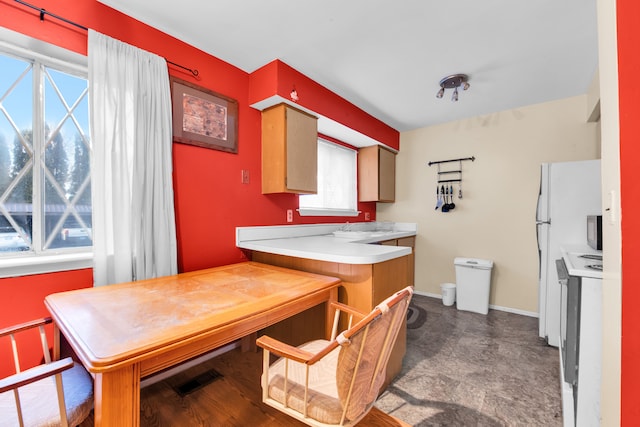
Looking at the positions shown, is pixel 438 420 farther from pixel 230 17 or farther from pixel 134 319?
pixel 230 17

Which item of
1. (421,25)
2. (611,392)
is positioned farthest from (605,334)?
(421,25)

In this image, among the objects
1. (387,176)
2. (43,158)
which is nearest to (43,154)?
(43,158)

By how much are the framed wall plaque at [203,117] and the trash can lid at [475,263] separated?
9.12ft

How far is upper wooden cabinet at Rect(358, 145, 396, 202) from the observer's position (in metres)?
3.57

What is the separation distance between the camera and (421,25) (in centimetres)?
168

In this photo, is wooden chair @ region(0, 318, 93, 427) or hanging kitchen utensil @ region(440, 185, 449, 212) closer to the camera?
wooden chair @ region(0, 318, 93, 427)

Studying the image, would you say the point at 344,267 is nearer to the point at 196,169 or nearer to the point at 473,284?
the point at 196,169

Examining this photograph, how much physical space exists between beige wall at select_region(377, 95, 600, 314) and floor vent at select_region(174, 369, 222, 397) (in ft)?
9.38

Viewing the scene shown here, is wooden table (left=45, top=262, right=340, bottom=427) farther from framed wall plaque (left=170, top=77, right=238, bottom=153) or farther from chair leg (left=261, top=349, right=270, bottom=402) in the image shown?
framed wall plaque (left=170, top=77, right=238, bottom=153)

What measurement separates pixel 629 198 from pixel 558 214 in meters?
1.90

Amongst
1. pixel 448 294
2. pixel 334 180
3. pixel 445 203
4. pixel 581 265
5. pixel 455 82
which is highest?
pixel 455 82

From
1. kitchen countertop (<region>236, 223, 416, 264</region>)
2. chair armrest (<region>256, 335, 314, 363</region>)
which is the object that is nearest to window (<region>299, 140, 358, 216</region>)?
kitchen countertop (<region>236, 223, 416, 264</region>)

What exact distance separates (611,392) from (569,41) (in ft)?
7.15

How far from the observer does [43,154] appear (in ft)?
4.67
